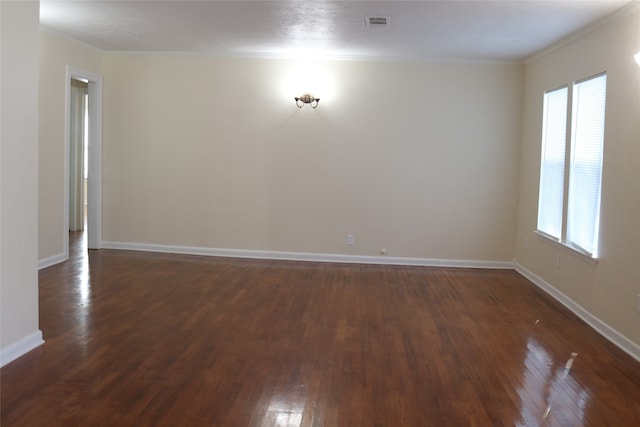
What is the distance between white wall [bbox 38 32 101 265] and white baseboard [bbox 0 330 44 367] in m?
2.55

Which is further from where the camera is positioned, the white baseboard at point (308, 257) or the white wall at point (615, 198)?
the white baseboard at point (308, 257)

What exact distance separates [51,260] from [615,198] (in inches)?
219

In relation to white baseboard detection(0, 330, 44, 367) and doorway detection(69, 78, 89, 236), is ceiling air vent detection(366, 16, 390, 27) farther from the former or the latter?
doorway detection(69, 78, 89, 236)

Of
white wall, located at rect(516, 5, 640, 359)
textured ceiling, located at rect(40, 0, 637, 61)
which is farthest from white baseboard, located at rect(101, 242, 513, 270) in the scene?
textured ceiling, located at rect(40, 0, 637, 61)

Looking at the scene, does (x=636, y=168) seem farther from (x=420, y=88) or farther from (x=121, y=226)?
(x=121, y=226)

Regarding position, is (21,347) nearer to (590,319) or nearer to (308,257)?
(308,257)

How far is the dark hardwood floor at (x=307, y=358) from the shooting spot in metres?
2.90

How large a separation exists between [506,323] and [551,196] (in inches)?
70.3

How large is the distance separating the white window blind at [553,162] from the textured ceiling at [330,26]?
622 mm

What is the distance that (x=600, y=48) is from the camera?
464 centimetres

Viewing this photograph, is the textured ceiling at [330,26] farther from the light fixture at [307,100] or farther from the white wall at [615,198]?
the light fixture at [307,100]

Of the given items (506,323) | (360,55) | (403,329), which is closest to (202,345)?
(403,329)

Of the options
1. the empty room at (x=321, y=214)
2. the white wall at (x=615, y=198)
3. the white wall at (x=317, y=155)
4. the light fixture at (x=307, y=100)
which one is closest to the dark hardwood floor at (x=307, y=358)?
the empty room at (x=321, y=214)

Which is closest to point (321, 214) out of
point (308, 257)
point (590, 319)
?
point (308, 257)
